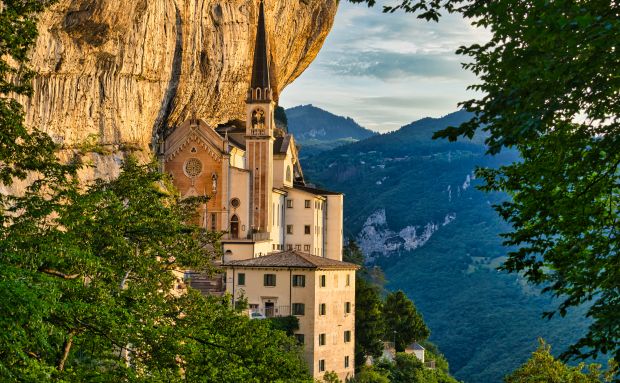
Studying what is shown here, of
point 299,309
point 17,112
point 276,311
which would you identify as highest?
point 17,112

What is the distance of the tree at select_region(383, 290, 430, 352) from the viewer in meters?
89.6

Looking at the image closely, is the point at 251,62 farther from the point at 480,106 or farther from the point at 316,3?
the point at 480,106

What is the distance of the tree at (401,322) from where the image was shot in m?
89.6

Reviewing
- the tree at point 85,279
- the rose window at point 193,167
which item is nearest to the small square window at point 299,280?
the rose window at point 193,167

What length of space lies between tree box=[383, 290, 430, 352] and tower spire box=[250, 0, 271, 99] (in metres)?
20.4

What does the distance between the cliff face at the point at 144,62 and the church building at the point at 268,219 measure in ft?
7.42

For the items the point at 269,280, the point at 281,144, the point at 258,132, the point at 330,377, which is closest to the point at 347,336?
the point at 269,280

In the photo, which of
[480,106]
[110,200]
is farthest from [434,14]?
[110,200]

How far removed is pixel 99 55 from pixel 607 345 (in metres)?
50.0

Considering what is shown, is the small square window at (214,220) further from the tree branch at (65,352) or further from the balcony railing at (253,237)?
the tree branch at (65,352)

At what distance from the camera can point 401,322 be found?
90.1 metres

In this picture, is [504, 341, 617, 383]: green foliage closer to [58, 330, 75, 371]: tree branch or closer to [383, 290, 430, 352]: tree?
→ [58, 330, 75, 371]: tree branch

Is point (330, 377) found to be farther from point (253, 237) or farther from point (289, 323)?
point (253, 237)

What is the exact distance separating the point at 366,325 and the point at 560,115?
6302cm
